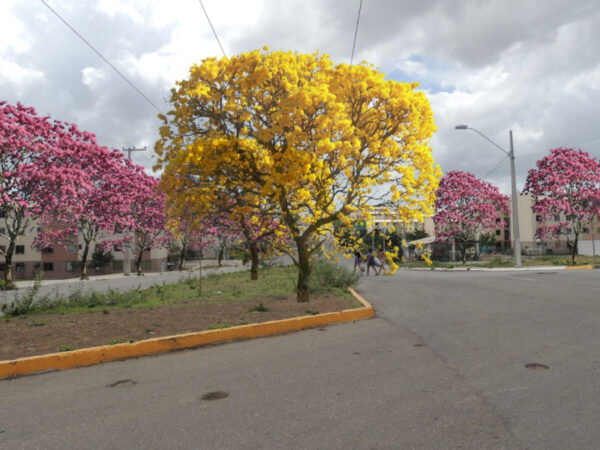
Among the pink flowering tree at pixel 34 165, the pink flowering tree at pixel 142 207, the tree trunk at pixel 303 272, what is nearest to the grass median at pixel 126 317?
the tree trunk at pixel 303 272

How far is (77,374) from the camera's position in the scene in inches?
216

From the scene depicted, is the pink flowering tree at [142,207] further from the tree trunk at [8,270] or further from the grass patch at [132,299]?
the grass patch at [132,299]

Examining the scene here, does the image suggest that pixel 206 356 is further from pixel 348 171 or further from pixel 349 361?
pixel 348 171

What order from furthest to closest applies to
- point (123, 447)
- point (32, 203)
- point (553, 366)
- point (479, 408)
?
point (32, 203) → point (553, 366) → point (479, 408) → point (123, 447)

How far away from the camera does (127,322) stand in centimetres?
809

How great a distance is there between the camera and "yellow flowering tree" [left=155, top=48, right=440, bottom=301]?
8.45 metres

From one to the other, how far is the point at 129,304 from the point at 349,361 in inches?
287

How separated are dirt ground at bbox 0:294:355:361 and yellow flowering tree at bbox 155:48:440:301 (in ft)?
6.64

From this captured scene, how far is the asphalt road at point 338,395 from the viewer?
10.8 feet

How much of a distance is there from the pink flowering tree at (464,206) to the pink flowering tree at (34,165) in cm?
2604

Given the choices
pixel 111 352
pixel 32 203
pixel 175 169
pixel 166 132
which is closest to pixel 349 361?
pixel 111 352

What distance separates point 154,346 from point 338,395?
3.40m

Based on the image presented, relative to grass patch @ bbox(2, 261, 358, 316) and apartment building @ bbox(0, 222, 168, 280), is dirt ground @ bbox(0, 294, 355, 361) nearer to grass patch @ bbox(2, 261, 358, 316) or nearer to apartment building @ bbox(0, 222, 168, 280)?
grass patch @ bbox(2, 261, 358, 316)

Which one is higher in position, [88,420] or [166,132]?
[166,132]
